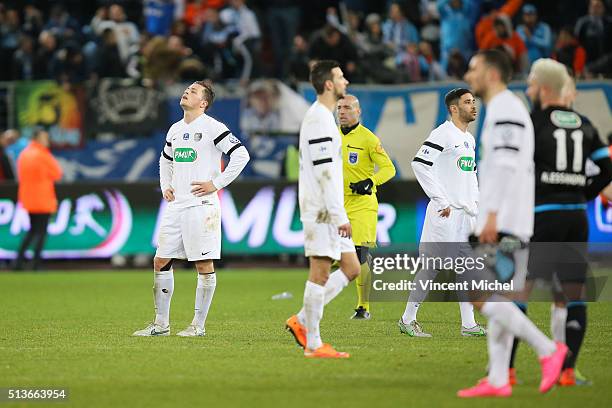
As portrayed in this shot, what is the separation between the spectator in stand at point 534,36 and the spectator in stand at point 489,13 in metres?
0.45

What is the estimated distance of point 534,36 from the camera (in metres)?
22.8

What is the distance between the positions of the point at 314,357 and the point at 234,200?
39.5ft

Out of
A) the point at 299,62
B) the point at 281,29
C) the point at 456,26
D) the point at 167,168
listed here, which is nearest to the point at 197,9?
the point at 281,29

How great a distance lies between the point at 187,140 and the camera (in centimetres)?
1155

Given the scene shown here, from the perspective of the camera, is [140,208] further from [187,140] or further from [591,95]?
[187,140]

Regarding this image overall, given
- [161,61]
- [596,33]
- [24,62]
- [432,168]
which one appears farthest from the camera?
[24,62]

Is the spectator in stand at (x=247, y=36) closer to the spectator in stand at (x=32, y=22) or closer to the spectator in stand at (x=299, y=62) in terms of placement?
the spectator in stand at (x=299, y=62)

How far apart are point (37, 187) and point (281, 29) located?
21.5 ft

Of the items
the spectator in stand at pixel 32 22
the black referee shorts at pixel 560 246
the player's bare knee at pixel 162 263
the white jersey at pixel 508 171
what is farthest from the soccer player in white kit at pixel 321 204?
the spectator in stand at pixel 32 22

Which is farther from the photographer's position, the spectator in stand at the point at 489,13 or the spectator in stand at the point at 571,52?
the spectator in stand at the point at 489,13

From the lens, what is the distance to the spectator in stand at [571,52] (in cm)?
2177

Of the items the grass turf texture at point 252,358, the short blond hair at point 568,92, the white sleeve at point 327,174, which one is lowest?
the grass turf texture at point 252,358

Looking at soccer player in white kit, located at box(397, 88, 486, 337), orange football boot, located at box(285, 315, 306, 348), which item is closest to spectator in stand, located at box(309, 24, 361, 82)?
soccer player in white kit, located at box(397, 88, 486, 337)

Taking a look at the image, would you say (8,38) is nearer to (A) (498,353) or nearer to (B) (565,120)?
(B) (565,120)
